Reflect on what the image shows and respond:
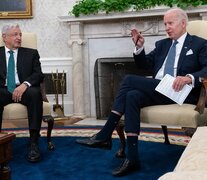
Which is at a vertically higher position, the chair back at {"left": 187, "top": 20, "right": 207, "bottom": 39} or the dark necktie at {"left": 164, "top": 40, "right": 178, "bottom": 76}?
the chair back at {"left": 187, "top": 20, "right": 207, "bottom": 39}

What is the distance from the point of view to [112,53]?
191 inches

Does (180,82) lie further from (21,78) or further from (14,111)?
(21,78)

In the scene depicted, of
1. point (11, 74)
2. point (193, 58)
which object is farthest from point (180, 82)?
point (11, 74)

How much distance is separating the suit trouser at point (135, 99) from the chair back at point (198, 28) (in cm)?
62

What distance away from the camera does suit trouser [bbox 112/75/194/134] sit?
2.41 metres

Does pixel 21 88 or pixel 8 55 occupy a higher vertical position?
pixel 8 55

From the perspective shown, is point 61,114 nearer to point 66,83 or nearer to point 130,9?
point 66,83

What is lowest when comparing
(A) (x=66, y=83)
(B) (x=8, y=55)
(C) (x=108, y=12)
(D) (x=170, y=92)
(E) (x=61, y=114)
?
(E) (x=61, y=114)

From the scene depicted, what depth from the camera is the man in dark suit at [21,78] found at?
2.92 m

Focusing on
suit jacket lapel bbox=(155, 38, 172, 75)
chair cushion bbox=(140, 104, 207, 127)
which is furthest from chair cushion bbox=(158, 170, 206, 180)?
suit jacket lapel bbox=(155, 38, 172, 75)

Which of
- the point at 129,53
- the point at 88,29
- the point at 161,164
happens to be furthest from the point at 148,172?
the point at 88,29

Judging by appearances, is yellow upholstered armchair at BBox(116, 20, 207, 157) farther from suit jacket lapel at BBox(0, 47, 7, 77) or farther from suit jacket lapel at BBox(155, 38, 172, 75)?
suit jacket lapel at BBox(0, 47, 7, 77)

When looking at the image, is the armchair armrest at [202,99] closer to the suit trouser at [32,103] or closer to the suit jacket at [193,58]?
the suit jacket at [193,58]

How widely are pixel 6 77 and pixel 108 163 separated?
1212 mm
